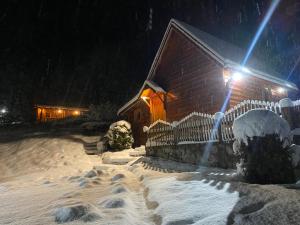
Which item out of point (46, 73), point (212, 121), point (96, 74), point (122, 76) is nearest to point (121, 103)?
point (122, 76)

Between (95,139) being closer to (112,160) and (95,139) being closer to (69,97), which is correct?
(112,160)

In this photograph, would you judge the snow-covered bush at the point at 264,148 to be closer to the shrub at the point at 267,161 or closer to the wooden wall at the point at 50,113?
the shrub at the point at 267,161

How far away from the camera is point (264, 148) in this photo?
18.1 feet

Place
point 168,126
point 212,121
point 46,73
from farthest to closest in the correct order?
point 46,73 → point 168,126 → point 212,121

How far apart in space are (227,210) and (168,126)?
909 cm

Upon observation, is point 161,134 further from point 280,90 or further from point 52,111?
point 52,111

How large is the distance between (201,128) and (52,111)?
1496 inches

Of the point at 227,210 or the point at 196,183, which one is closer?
the point at 227,210

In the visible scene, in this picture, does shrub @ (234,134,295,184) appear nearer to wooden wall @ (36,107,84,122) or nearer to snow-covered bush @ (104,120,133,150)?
snow-covered bush @ (104,120,133,150)

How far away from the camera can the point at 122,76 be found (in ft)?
138

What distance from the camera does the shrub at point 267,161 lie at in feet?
17.5

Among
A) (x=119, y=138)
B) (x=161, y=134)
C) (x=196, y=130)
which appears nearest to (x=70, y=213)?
(x=196, y=130)

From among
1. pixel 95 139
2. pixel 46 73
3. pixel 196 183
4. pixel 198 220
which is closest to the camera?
pixel 198 220

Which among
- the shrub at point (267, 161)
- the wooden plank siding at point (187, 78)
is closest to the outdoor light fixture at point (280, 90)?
the wooden plank siding at point (187, 78)
